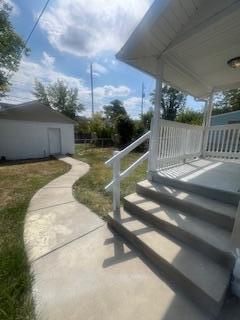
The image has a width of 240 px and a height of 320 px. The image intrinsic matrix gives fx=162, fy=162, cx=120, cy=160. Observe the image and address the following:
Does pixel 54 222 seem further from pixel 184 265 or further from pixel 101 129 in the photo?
pixel 101 129

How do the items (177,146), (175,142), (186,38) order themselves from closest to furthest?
(186,38), (175,142), (177,146)

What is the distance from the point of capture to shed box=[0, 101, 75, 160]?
412 inches

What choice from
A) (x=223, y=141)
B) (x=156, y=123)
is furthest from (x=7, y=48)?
(x=223, y=141)

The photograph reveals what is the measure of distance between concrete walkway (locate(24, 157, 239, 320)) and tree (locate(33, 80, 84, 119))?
31.8 metres

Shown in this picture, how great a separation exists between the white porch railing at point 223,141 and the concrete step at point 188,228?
11.0ft

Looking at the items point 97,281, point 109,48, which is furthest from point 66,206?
point 109,48

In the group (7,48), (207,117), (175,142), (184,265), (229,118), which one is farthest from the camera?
(229,118)

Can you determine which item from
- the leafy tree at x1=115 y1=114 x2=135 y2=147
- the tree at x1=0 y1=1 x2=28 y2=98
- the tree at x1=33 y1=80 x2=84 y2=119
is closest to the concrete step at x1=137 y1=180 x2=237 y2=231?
the tree at x1=0 y1=1 x2=28 y2=98

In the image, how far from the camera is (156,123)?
341 centimetres

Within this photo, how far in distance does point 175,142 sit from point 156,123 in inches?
42.4

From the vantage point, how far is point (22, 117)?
10.8 meters

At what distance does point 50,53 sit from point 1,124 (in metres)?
5.46

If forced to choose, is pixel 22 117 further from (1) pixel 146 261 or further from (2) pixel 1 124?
(1) pixel 146 261

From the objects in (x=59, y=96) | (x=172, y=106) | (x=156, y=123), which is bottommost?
(x=156, y=123)
